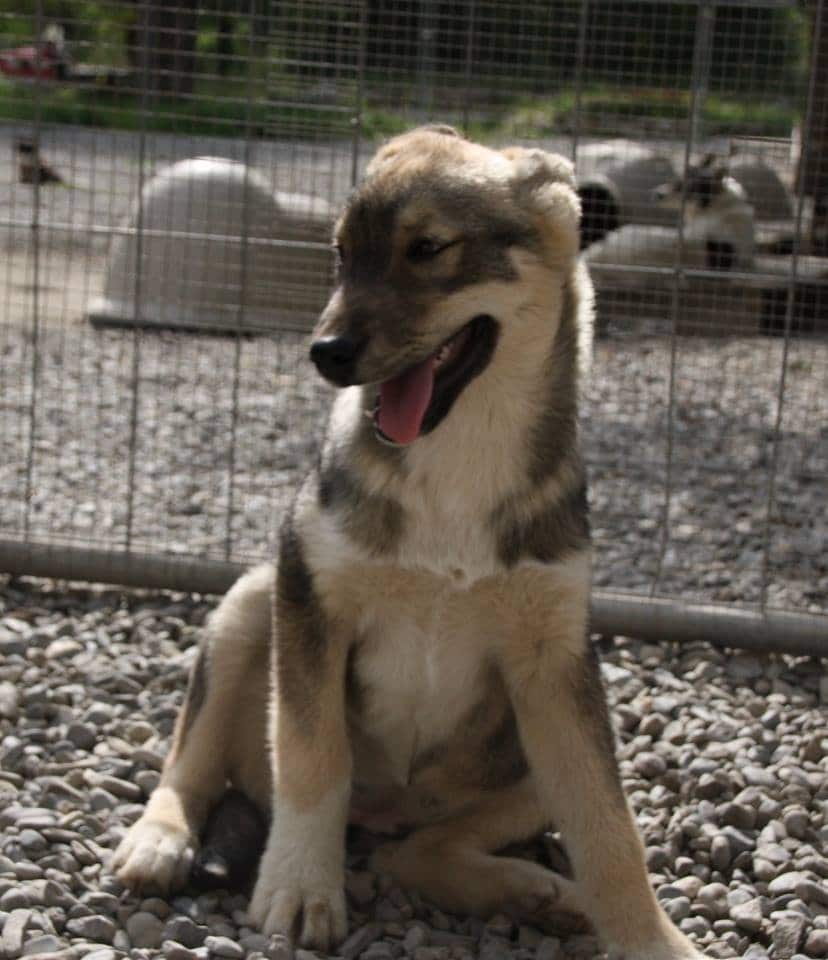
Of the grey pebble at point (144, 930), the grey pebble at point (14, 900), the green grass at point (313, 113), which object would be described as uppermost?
the green grass at point (313, 113)

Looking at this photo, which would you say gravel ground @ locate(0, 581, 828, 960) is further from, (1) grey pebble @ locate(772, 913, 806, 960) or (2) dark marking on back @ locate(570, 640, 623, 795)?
(2) dark marking on back @ locate(570, 640, 623, 795)

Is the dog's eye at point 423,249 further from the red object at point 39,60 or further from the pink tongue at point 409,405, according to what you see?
the red object at point 39,60

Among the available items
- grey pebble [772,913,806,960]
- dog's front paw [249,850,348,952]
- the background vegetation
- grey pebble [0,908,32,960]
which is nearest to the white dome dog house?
the background vegetation

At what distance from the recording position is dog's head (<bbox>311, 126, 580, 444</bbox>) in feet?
11.7

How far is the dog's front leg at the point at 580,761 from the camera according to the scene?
3748 millimetres

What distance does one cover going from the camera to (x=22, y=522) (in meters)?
6.74

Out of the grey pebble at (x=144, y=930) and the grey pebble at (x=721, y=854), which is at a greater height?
the grey pebble at (x=144, y=930)

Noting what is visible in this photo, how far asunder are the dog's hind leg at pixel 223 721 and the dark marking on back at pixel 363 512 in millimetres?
537

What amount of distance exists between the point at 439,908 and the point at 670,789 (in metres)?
1.05

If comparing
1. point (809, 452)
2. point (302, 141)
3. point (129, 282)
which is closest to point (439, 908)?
point (302, 141)

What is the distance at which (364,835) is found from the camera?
434 centimetres

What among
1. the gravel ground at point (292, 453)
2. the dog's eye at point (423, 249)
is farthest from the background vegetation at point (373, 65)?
the dog's eye at point (423, 249)

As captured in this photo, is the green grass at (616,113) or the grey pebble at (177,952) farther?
the green grass at (616,113)

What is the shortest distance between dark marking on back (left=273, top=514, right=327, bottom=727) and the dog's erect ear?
1.01 metres
